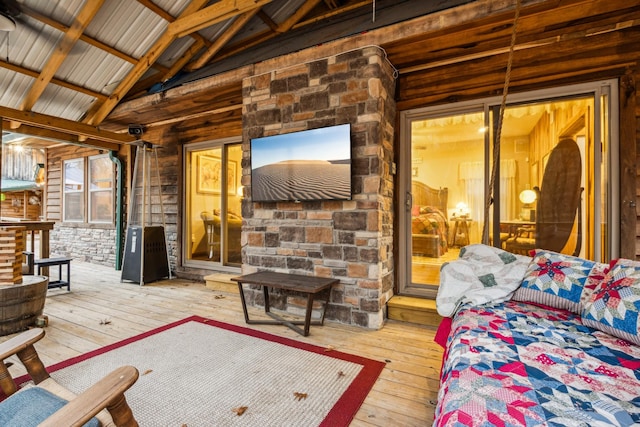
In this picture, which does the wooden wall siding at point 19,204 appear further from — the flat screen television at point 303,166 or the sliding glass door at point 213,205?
the flat screen television at point 303,166

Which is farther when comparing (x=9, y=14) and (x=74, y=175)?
(x=74, y=175)

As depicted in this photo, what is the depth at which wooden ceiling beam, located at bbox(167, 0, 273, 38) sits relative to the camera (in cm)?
302

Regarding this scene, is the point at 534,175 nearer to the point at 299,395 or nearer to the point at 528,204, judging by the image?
the point at 528,204

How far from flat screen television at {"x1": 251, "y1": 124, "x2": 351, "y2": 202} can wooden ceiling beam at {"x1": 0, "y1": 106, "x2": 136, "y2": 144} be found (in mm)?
3324

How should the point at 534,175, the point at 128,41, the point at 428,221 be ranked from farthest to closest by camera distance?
the point at 128,41
the point at 428,221
the point at 534,175

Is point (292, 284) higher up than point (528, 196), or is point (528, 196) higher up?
point (528, 196)

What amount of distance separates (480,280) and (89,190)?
7.69m

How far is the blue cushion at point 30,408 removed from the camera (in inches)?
40.8

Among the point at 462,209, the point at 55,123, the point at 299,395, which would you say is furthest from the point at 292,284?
the point at 55,123

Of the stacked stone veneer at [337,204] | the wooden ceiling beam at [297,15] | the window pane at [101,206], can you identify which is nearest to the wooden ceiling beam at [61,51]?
the stacked stone veneer at [337,204]

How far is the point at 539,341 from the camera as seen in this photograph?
136 centimetres

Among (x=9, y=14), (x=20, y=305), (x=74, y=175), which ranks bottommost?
(x=20, y=305)

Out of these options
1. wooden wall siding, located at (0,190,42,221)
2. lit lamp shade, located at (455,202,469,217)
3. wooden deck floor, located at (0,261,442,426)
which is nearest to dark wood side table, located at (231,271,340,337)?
wooden deck floor, located at (0,261,442,426)

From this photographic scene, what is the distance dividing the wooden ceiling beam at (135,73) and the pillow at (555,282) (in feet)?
13.6
